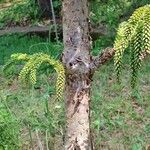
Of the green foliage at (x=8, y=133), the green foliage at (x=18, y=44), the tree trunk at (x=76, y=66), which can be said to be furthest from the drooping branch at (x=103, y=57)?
→ the green foliage at (x=18, y=44)

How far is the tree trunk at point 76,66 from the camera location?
194 cm

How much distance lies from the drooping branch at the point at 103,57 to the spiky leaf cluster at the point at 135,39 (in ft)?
1.22

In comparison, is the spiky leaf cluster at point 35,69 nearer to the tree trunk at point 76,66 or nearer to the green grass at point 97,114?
the tree trunk at point 76,66

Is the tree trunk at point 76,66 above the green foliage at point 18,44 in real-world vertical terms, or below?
above

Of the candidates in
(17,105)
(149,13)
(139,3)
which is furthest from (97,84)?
(149,13)

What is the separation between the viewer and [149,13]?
1478 mm

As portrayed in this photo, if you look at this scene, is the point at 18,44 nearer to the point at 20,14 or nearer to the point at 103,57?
the point at 20,14

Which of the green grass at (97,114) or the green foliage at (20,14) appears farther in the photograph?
the green foliage at (20,14)

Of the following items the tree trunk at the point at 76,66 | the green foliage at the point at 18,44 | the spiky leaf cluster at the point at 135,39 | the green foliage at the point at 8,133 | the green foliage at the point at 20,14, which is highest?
the spiky leaf cluster at the point at 135,39

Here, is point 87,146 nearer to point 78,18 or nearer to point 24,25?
point 78,18

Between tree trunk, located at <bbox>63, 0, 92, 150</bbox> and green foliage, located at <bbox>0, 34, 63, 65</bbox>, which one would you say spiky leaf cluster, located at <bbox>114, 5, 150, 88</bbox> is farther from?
green foliage, located at <bbox>0, 34, 63, 65</bbox>

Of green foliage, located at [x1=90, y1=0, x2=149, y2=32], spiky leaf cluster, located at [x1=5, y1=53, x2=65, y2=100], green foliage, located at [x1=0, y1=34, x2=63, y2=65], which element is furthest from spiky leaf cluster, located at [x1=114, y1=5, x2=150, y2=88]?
green foliage, located at [x1=0, y1=34, x2=63, y2=65]

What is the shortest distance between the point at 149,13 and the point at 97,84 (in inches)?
180

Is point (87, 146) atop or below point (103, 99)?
atop
